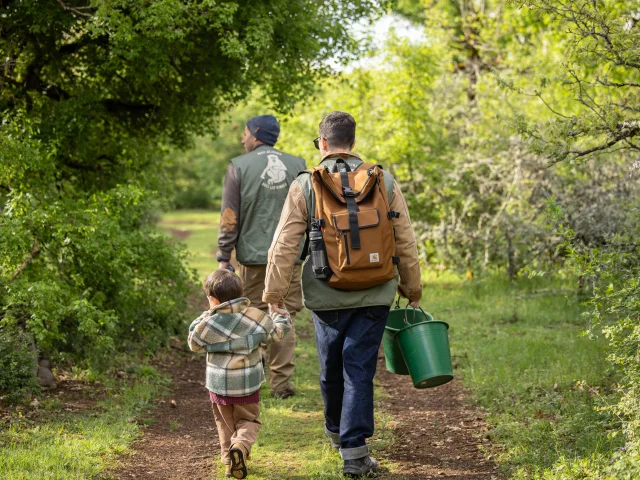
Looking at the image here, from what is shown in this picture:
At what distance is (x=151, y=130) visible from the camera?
9766 mm

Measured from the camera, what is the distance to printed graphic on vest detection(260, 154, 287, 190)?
6.66m

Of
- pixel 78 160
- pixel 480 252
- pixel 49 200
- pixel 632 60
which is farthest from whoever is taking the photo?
pixel 480 252

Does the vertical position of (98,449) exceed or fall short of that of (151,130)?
it falls short

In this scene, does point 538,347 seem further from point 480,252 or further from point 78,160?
point 78,160

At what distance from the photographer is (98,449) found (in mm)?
5246

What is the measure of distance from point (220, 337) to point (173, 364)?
3.67 metres

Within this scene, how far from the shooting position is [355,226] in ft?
14.6

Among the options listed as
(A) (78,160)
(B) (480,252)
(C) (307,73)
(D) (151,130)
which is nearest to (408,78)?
(B) (480,252)

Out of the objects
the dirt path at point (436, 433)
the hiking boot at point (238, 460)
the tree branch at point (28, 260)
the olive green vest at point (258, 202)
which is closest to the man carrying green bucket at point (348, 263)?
the dirt path at point (436, 433)

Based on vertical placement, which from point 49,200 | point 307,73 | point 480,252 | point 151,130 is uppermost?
point 307,73

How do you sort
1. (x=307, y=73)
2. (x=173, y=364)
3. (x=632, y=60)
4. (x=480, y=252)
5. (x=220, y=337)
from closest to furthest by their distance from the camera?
(x=220, y=337), (x=632, y=60), (x=173, y=364), (x=307, y=73), (x=480, y=252)

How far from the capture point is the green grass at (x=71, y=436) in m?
4.78

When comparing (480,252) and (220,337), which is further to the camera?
(480,252)

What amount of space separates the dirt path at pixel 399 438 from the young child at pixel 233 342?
356 millimetres
